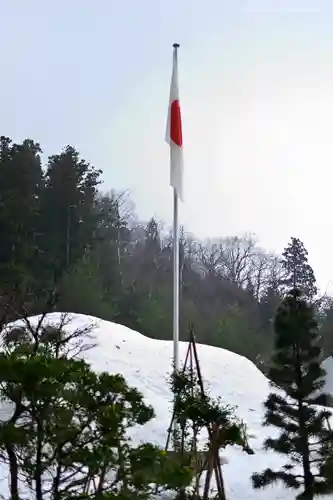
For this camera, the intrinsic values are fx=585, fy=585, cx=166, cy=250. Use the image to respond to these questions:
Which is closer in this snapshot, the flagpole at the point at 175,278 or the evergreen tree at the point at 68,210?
the flagpole at the point at 175,278

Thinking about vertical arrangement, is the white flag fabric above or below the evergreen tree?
below

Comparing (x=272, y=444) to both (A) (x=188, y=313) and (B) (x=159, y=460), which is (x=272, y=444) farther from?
(A) (x=188, y=313)

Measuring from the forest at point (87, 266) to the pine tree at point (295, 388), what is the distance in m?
→ 8.25

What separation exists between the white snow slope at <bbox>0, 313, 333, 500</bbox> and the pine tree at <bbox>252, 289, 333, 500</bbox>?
1162 millimetres

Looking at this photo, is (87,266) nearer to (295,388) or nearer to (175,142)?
(175,142)

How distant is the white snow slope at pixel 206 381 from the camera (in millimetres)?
9992

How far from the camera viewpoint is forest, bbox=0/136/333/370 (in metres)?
20.6

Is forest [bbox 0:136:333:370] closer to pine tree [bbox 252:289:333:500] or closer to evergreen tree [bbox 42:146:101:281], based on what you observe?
evergreen tree [bbox 42:146:101:281]

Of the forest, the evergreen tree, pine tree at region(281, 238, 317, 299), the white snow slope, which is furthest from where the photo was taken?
pine tree at region(281, 238, 317, 299)

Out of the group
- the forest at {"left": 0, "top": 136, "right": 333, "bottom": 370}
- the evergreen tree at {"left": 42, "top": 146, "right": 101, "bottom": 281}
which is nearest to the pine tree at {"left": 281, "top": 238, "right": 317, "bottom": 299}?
the forest at {"left": 0, "top": 136, "right": 333, "bottom": 370}

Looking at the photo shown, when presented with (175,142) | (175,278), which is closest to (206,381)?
(175,278)

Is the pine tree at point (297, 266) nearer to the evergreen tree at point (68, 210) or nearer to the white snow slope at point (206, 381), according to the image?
the evergreen tree at point (68, 210)

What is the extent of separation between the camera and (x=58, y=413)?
13.1 ft

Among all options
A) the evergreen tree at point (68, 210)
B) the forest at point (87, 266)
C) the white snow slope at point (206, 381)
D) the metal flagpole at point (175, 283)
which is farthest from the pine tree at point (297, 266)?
the metal flagpole at point (175, 283)
